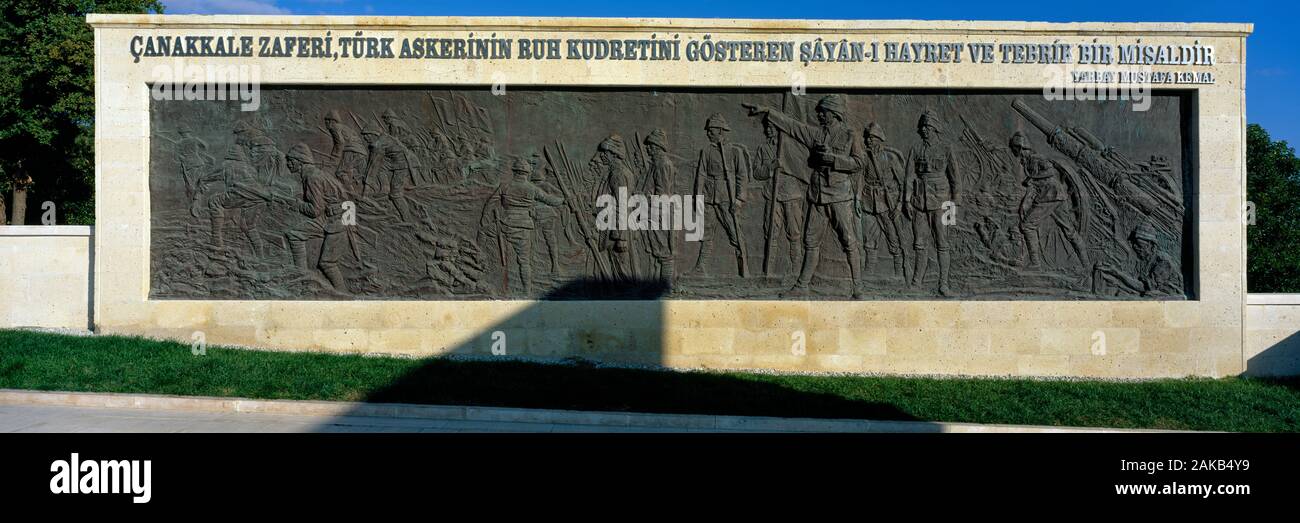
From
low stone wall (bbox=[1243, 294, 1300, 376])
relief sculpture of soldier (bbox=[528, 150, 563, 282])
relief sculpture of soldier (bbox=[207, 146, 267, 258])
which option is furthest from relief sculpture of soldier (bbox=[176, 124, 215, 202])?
low stone wall (bbox=[1243, 294, 1300, 376])

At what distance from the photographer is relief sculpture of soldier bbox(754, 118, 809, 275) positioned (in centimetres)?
1233

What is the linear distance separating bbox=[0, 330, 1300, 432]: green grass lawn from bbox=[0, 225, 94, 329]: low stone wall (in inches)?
32.8

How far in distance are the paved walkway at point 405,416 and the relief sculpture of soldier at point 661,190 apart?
3519mm

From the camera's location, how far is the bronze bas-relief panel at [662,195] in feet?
40.2

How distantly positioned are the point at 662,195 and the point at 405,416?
499 centimetres

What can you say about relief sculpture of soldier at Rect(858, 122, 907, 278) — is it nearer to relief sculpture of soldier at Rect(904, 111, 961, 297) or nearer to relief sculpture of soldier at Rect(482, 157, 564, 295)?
relief sculpture of soldier at Rect(904, 111, 961, 297)

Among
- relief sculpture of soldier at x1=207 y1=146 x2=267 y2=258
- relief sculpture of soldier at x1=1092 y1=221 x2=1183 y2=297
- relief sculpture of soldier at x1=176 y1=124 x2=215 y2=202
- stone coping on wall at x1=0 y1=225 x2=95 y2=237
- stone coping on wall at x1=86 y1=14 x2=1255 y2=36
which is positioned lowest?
relief sculpture of soldier at x1=1092 y1=221 x2=1183 y2=297

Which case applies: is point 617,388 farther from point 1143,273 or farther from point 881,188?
point 1143,273

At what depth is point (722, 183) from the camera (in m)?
12.3

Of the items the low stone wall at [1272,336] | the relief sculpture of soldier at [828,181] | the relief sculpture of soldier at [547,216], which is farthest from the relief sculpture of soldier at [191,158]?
the low stone wall at [1272,336]

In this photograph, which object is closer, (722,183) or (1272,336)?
(722,183)

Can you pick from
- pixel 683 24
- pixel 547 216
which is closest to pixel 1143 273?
pixel 683 24

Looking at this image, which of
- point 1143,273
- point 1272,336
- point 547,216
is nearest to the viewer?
point 547,216

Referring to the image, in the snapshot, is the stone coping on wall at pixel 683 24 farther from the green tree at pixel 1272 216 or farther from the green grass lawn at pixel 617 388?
the green tree at pixel 1272 216
